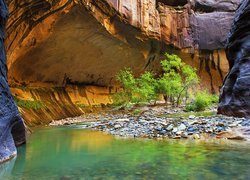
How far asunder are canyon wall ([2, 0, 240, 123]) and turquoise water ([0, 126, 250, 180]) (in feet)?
25.5

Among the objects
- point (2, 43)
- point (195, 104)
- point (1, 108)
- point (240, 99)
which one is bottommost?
point (195, 104)

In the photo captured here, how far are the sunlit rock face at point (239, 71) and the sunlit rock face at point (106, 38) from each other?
7.43 m

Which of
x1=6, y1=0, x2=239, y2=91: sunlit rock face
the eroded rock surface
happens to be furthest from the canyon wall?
the eroded rock surface

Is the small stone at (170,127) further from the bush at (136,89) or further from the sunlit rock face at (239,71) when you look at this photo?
the bush at (136,89)

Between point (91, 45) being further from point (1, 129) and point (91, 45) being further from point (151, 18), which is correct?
point (1, 129)

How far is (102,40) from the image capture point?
1966 cm

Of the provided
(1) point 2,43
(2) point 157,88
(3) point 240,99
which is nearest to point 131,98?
(2) point 157,88

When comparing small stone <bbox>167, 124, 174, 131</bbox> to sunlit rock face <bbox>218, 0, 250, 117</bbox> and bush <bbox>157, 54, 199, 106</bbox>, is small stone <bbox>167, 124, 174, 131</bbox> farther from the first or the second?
bush <bbox>157, 54, 199, 106</bbox>

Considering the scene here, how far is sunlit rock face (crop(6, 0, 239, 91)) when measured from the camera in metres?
14.0

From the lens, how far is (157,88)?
23375 mm

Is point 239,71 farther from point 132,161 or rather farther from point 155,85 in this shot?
point 155,85

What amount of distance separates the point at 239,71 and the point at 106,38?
10.2m

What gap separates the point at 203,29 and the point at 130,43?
9178mm

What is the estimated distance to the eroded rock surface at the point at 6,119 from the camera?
197 inches
